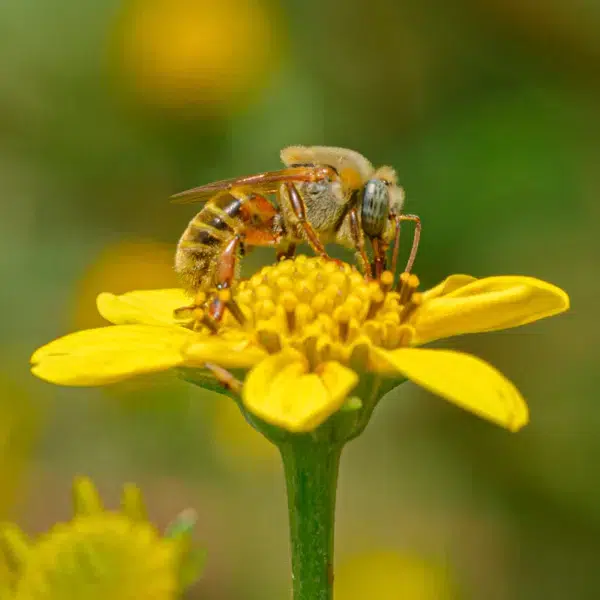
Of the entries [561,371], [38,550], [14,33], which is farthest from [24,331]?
[38,550]

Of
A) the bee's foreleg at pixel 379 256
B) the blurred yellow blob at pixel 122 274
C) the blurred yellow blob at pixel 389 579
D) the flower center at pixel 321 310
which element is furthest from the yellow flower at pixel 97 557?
the blurred yellow blob at pixel 122 274

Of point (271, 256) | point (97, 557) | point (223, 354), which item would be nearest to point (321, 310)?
point (223, 354)

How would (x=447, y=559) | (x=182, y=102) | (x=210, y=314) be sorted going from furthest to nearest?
(x=182, y=102)
(x=447, y=559)
(x=210, y=314)

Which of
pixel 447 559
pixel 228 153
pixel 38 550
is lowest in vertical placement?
pixel 447 559

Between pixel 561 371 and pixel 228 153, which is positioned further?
pixel 228 153

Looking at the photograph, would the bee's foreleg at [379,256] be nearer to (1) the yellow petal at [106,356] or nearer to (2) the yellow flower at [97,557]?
(1) the yellow petal at [106,356]

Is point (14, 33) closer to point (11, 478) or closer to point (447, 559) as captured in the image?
point (11, 478)

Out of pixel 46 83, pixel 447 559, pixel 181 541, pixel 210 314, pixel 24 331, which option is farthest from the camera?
pixel 46 83
